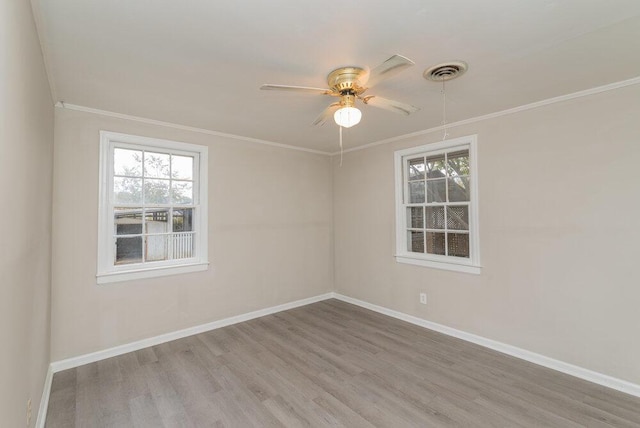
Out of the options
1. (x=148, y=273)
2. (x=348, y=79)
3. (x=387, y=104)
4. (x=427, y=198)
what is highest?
(x=348, y=79)

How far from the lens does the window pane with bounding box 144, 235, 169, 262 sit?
3455mm

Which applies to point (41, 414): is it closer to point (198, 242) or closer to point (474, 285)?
point (198, 242)

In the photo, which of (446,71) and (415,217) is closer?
(446,71)

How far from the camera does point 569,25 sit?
1.74 m

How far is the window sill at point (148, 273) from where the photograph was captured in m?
3.11

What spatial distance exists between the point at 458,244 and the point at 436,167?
992 millimetres

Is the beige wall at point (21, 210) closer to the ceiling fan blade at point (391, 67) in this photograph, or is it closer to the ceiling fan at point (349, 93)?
the ceiling fan at point (349, 93)

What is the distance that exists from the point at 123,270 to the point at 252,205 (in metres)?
1.68

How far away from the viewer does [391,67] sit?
5.73 ft

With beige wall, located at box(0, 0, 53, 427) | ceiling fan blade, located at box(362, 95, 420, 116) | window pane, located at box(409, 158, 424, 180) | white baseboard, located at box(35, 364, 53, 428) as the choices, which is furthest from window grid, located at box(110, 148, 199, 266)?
window pane, located at box(409, 158, 424, 180)

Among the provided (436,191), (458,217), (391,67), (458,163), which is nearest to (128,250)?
(391,67)

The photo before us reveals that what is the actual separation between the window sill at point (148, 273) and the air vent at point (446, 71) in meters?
3.17

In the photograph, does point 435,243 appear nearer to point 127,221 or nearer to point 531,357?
point 531,357

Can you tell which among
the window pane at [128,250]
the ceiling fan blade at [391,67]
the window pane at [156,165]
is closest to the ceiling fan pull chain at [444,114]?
the ceiling fan blade at [391,67]
